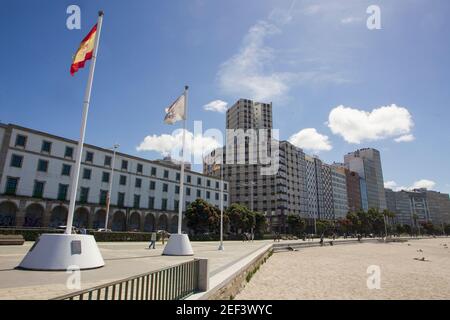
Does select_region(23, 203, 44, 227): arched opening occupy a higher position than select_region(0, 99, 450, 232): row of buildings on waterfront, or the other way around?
select_region(0, 99, 450, 232): row of buildings on waterfront

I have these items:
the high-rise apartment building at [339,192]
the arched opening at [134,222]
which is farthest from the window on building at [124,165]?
the high-rise apartment building at [339,192]

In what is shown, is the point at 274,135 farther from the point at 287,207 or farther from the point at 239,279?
the point at 239,279

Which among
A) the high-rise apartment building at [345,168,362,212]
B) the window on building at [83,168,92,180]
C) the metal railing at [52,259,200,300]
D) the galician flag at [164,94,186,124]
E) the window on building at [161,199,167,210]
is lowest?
the metal railing at [52,259,200,300]

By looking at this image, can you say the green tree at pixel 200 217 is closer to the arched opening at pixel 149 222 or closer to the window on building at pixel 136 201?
the arched opening at pixel 149 222

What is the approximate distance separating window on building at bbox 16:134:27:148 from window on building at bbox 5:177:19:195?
4654 mm

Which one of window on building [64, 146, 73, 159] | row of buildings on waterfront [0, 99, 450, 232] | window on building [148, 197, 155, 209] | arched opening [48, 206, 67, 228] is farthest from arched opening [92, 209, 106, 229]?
window on building [64, 146, 73, 159]

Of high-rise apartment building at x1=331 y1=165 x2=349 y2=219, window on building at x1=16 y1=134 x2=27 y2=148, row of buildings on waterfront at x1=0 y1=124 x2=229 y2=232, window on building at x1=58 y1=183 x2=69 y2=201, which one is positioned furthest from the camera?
high-rise apartment building at x1=331 y1=165 x2=349 y2=219

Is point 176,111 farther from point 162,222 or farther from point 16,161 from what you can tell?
point 162,222

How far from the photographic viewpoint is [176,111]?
18.2 metres

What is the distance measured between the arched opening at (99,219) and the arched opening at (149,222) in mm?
8700

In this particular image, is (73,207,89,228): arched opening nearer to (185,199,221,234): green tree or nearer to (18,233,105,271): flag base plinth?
(185,199,221,234): green tree

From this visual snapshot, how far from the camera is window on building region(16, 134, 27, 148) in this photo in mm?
39062

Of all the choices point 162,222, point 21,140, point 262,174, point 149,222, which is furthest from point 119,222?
point 262,174
